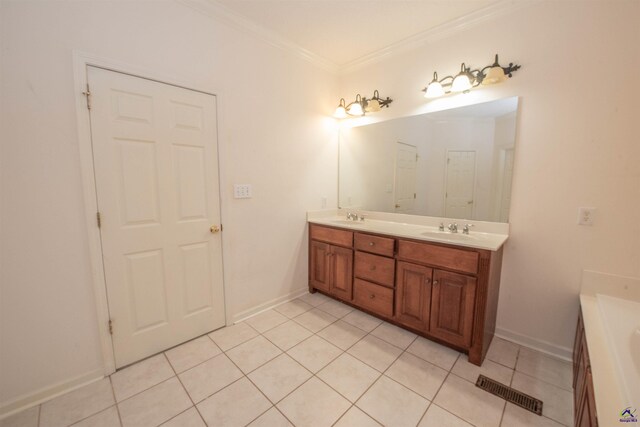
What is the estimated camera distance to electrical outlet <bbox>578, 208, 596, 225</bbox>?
169cm

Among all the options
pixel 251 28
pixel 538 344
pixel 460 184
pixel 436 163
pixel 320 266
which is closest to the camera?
pixel 538 344

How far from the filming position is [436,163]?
2.41 m

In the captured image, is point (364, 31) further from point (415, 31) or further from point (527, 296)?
point (527, 296)

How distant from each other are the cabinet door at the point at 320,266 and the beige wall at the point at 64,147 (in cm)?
82

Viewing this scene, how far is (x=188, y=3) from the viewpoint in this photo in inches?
71.4

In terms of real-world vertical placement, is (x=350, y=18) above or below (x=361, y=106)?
above

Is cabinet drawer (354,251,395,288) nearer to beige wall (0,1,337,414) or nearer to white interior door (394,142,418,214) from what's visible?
white interior door (394,142,418,214)

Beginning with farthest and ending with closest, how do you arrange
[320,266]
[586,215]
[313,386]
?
1. [320,266]
2. [586,215]
3. [313,386]

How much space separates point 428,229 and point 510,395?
4.12ft

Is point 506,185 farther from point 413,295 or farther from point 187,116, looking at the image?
point 187,116

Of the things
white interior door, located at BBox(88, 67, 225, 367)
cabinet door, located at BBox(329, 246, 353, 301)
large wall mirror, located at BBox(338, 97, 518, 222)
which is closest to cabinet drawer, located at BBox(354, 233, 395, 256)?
cabinet door, located at BBox(329, 246, 353, 301)

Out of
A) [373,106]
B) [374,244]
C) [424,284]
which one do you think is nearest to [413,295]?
[424,284]

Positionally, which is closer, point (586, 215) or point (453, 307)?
point (586, 215)

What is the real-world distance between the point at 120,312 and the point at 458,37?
3.33m
